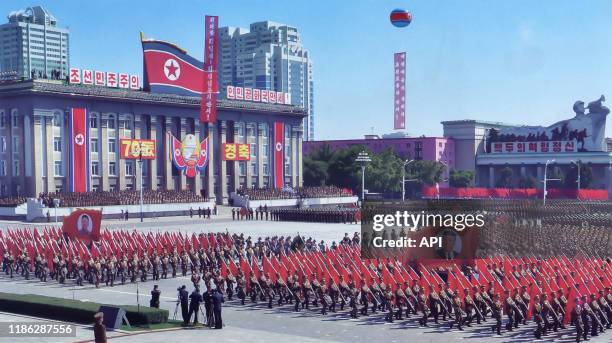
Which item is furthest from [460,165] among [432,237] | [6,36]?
[6,36]

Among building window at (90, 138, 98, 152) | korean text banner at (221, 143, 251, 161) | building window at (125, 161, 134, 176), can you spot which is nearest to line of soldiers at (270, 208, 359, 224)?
building window at (125, 161, 134, 176)

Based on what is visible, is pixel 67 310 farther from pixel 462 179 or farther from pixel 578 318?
pixel 462 179

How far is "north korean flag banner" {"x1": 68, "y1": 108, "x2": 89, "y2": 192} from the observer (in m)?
56.8

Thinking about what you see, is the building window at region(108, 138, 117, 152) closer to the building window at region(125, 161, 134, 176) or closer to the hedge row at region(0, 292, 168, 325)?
the building window at region(125, 161, 134, 176)

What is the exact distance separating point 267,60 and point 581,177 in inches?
4195

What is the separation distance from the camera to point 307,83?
19362 cm

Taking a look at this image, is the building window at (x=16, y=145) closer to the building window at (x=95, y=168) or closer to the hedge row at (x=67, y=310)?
the building window at (x=95, y=168)

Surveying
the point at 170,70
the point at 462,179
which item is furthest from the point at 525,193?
the point at 170,70

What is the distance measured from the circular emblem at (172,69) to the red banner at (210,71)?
2.31m

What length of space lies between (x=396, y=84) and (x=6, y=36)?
158 meters

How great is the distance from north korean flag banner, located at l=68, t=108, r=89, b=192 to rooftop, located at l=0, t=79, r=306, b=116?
5.15 feet

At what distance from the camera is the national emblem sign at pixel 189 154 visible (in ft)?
212

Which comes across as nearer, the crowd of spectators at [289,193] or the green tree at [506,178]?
the crowd of spectators at [289,193]

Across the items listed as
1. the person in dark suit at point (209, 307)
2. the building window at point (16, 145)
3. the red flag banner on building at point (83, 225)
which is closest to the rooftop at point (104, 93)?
the building window at point (16, 145)
